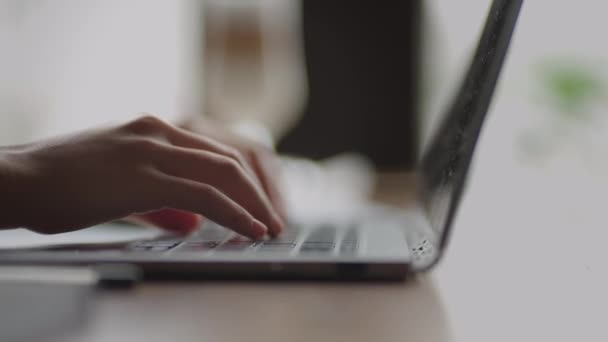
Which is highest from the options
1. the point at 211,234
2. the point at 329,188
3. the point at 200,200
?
the point at 200,200

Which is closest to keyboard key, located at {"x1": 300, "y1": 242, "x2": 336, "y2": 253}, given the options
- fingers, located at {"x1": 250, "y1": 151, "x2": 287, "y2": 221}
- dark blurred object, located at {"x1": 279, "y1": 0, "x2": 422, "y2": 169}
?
fingers, located at {"x1": 250, "y1": 151, "x2": 287, "y2": 221}

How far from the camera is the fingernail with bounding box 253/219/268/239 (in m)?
0.52

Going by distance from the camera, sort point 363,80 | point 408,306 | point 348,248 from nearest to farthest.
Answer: point 408,306 → point 348,248 → point 363,80

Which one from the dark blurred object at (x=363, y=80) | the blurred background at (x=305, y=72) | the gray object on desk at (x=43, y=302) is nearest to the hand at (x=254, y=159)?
the gray object on desk at (x=43, y=302)

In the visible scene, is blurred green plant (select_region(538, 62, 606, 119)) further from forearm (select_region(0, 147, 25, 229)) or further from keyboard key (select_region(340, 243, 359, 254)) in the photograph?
forearm (select_region(0, 147, 25, 229))

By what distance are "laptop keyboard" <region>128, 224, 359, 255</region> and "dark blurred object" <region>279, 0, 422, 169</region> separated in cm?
154

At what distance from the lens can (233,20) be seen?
2.19 metres

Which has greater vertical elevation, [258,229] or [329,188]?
[258,229]

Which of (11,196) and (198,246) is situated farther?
(198,246)

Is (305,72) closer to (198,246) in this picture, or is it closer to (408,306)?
(198,246)

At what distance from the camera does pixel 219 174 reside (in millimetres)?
538

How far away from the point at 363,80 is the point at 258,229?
171cm

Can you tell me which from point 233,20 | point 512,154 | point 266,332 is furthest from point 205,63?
point 266,332

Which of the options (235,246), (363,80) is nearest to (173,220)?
(235,246)
